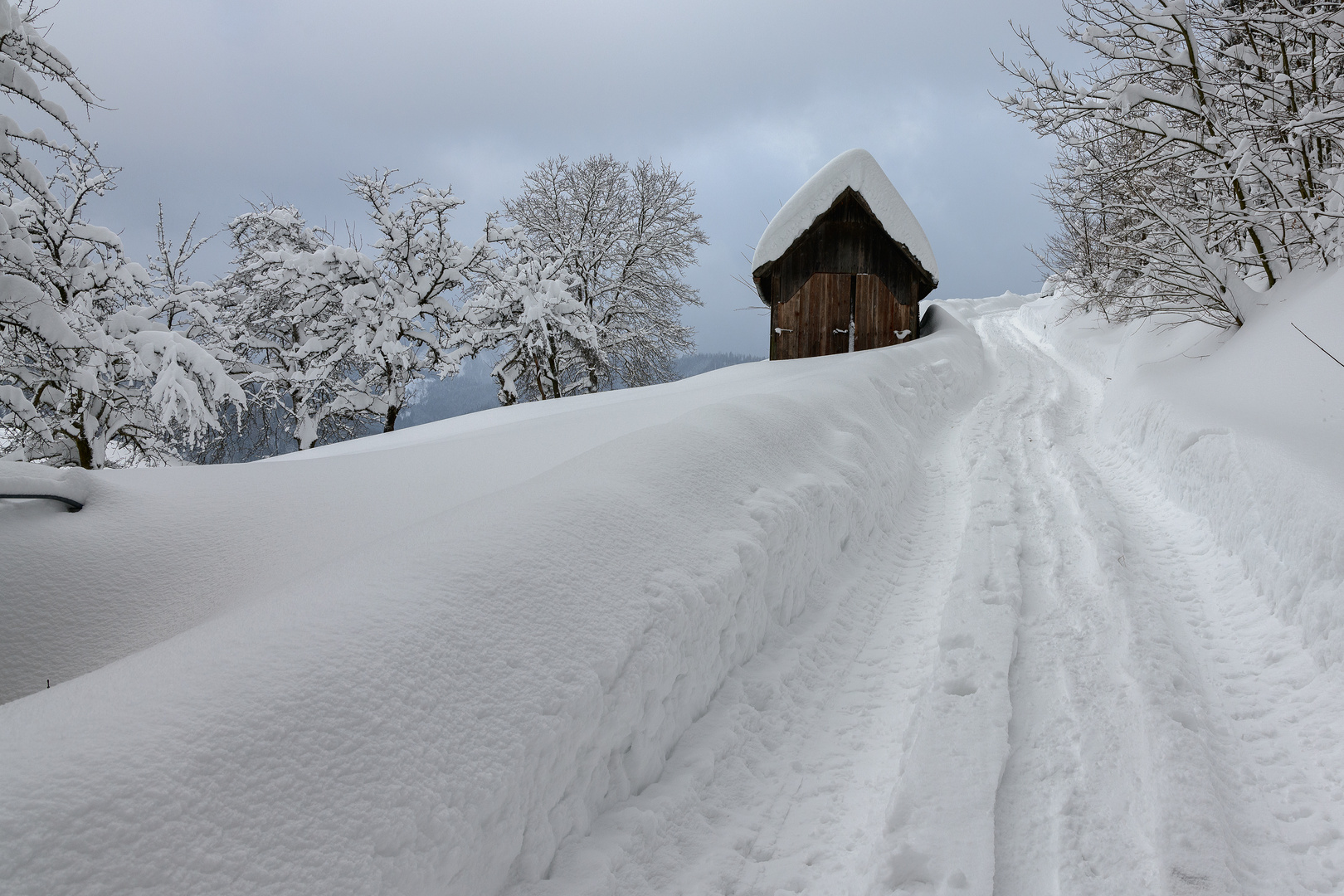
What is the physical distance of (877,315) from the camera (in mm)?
14430

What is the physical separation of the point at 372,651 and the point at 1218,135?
9717mm

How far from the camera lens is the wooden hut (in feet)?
45.1

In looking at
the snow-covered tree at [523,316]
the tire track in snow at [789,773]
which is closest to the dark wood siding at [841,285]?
the snow-covered tree at [523,316]

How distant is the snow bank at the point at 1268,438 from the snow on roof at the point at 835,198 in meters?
5.91

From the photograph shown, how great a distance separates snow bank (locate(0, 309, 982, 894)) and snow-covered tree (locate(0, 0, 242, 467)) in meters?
3.87

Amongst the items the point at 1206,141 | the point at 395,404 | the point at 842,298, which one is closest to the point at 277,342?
the point at 395,404

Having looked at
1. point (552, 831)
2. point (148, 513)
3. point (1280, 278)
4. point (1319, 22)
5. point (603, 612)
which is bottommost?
point (552, 831)

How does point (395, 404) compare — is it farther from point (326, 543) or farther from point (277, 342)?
point (326, 543)

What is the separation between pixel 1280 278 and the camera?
25.7 ft

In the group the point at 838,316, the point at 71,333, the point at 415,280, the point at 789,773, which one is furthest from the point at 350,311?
the point at 789,773

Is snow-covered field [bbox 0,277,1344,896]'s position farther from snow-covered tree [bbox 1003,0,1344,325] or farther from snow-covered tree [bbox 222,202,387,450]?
snow-covered tree [bbox 222,202,387,450]

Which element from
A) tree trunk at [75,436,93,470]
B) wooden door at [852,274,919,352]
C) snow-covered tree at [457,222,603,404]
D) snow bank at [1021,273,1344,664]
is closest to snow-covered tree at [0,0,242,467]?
tree trunk at [75,436,93,470]

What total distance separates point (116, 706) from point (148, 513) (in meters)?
1.73

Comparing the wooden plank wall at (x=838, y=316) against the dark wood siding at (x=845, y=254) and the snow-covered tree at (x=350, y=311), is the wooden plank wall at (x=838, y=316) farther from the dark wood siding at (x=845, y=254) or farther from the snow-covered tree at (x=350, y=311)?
the snow-covered tree at (x=350, y=311)
